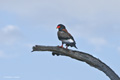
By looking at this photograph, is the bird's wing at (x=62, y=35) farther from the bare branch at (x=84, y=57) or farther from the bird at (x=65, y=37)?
the bare branch at (x=84, y=57)

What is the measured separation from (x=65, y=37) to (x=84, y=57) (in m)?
1.39

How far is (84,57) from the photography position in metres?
13.3

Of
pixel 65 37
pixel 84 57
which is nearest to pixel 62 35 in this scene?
pixel 65 37

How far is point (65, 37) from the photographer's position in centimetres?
1368

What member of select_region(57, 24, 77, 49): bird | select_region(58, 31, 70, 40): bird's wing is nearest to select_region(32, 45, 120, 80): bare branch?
select_region(57, 24, 77, 49): bird

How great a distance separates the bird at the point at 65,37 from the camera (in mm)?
13398

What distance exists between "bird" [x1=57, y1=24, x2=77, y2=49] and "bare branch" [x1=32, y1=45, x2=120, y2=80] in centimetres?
38

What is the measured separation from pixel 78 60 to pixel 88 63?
1.87 ft

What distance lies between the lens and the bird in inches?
527

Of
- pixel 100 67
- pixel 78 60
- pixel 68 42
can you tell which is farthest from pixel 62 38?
pixel 100 67

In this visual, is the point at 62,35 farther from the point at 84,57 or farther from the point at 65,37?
the point at 84,57

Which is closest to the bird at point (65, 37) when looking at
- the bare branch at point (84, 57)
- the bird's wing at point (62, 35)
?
the bird's wing at point (62, 35)

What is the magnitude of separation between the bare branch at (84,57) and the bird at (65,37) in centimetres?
38

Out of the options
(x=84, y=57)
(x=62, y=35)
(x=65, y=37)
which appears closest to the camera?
(x=84, y=57)
